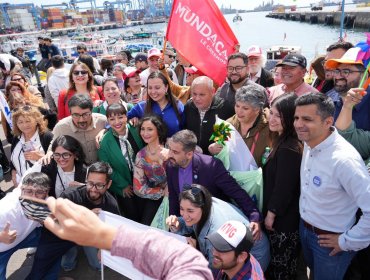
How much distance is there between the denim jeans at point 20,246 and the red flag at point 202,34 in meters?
3.01

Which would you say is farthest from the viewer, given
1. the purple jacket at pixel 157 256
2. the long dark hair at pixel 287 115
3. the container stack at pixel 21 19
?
the container stack at pixel 21 19

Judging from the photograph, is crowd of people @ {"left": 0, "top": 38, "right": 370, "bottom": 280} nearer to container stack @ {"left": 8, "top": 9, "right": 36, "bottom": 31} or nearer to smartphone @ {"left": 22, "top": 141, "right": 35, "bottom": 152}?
smartphone @ {"left": 22, "top": 141, "right": 35, "bottom": 152}

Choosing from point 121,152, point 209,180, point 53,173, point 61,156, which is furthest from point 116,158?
point 209,180

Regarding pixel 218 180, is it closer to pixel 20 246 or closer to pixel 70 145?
pixel 70 145

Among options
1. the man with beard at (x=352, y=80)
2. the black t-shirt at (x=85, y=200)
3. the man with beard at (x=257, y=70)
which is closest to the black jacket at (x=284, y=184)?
the man with beard at (x=352, y=80)

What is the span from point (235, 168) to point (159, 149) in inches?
35.6

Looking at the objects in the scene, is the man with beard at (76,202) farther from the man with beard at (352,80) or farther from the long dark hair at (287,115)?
the man with beard at (352,80)

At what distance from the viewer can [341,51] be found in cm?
394

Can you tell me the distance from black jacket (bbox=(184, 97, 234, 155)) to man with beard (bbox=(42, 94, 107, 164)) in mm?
1160

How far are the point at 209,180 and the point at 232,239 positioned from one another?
0.83m

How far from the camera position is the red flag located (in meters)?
4.24

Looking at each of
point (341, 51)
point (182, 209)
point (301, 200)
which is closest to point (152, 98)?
point (182, 209)

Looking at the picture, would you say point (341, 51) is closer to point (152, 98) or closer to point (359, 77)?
point (359, 77)

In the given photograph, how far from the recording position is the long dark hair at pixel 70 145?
10.4ft
